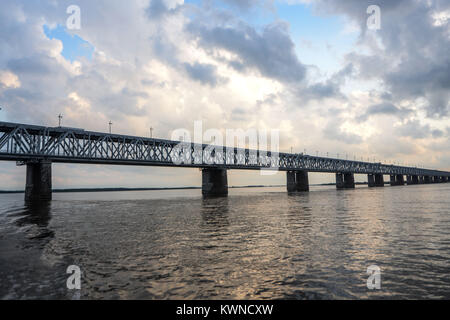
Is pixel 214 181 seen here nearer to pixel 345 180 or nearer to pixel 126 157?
pixel 126 157

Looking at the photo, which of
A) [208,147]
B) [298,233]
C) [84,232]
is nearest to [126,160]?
[208,147]

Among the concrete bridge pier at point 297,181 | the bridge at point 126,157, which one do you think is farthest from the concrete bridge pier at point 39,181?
the concrete bridge pier at point 297,181

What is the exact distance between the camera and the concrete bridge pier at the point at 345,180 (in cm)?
17012

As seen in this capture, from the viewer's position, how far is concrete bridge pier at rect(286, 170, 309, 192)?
13400 centimetres

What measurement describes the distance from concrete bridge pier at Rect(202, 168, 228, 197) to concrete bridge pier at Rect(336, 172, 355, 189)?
98.6 metres

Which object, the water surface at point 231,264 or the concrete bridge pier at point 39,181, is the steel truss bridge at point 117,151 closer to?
the concrete bridge pier at point 39,181

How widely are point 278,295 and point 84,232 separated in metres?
16.0

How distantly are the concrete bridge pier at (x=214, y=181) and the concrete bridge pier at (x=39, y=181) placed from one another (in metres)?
47.5

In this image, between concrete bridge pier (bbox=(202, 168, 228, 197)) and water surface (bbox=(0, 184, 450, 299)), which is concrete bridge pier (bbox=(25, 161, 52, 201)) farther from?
water surface (bbox=(0, 184, 450, 299))

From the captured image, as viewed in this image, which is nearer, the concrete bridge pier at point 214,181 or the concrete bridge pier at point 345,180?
the concrete bridge pier at point 214,181

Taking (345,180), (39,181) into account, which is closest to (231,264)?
(39,181)

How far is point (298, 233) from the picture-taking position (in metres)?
17.2

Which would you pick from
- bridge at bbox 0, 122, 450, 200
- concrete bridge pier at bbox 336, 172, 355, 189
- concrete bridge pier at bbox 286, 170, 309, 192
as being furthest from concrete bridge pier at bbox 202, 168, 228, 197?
concrete bridge pier at bbox 336, 172, 355, 189
